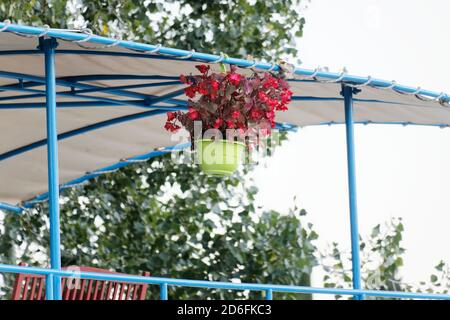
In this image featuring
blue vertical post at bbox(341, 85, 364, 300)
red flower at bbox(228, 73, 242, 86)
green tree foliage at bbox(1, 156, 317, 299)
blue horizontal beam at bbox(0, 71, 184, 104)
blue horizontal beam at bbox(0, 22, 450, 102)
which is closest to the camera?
blue horizontal beam at bbox(0, 22, 450, 102)

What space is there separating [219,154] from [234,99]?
333mm

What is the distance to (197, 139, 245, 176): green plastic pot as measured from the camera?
670cm

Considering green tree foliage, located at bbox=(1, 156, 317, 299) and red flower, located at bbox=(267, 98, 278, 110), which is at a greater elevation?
red flower, located at bbox=(267, 98, 278, 110)

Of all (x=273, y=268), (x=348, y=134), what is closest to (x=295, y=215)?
(x=273, y=268)

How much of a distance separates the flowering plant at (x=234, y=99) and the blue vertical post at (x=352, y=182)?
35.5 inches

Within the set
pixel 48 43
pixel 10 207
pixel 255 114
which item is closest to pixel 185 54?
pixel 255 114

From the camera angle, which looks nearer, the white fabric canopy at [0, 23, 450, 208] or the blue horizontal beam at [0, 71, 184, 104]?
the white fabric canopy at [0, 23, 450, 208]

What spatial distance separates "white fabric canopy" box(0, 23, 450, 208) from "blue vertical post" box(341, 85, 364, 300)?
0.38ft

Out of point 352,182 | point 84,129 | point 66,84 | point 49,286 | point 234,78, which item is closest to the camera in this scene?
point 49,286

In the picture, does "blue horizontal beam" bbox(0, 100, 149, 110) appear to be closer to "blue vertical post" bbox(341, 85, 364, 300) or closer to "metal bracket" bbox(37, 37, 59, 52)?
"blue vertical post" bbox(341, 85, 364, 300)

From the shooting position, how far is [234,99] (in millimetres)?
6656

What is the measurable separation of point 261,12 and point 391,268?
3.32 metres

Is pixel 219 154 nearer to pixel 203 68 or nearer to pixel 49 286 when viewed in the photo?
pixel 203 68

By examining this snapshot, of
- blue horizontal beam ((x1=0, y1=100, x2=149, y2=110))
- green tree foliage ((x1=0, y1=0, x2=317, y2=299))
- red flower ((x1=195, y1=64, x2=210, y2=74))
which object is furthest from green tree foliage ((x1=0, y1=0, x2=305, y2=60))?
red flower ((x1=195, y1=64, x2=210, y2=74))
